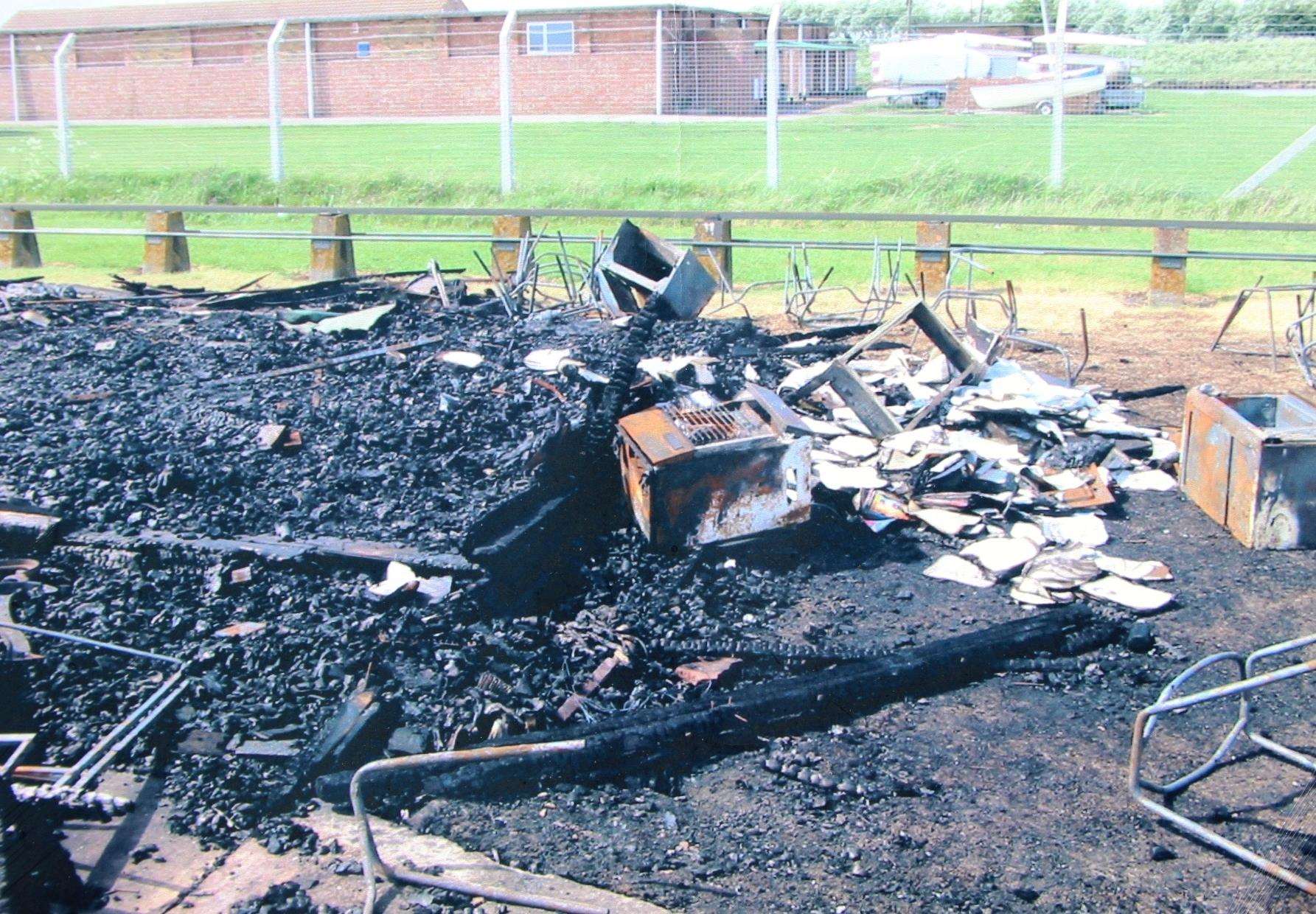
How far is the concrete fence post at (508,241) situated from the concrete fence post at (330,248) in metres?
1.73

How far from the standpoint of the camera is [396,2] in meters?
46.2

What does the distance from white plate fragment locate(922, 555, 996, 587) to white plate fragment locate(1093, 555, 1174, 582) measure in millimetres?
577

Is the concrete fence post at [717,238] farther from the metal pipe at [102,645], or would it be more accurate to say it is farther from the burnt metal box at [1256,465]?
the metal pipe at [102,645]

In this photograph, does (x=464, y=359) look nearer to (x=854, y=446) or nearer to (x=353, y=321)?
(x=353, y=321)

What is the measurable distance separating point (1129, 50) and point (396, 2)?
2955 centimetres

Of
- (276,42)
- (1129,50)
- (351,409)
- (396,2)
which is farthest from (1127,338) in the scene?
(396,2)

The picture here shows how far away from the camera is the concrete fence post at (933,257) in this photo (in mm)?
11664

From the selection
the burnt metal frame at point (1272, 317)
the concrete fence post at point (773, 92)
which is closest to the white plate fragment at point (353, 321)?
the burnt metal frame at point (1272, 317)

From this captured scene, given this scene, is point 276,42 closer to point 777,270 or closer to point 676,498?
point 777,270

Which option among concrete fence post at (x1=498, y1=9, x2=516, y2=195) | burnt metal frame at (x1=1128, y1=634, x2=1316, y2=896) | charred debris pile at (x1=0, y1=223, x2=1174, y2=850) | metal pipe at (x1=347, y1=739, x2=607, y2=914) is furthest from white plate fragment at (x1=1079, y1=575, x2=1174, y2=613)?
concrete fence post at (x1=498, y1=9, x2=516, y2=195)

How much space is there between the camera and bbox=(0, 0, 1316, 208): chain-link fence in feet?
58.1

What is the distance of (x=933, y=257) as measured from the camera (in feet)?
38.4

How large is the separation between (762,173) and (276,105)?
7.58 m

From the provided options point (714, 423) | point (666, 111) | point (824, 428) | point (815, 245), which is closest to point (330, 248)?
point (815, 245)
